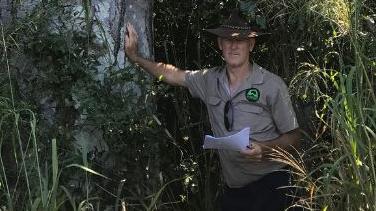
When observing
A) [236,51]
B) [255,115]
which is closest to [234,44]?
[236,51]

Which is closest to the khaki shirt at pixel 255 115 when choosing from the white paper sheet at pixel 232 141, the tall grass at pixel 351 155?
the white paper sheet at pixel 232 141

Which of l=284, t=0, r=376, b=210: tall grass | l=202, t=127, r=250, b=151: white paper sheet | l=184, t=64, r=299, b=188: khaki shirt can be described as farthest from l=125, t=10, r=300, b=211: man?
l=284, t=0, r=376, b=210: tall grass

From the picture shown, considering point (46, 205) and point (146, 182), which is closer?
point (46, 205)

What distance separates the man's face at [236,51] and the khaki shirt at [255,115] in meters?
0.10

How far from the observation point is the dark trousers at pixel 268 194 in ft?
12.5

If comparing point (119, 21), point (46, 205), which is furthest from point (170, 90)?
point (46, 205)

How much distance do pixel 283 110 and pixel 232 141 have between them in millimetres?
543

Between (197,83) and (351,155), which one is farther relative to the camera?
(197,83)

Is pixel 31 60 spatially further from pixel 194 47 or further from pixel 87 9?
pixel 194 47

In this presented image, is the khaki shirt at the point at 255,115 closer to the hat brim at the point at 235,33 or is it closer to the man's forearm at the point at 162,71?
the hat brim at the point at 235,33

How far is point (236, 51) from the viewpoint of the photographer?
388cm

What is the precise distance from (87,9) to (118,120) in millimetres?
679

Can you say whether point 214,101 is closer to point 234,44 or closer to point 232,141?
point 234,44

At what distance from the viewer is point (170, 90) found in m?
4.68
